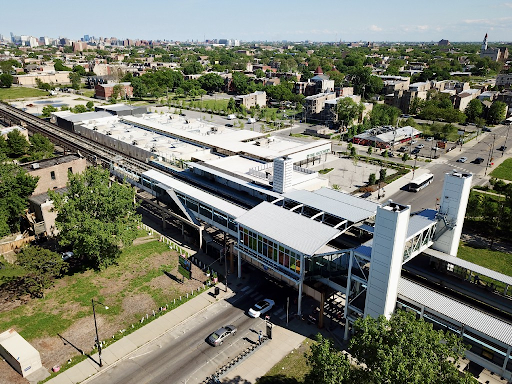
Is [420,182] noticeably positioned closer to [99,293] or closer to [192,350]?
[192,350]

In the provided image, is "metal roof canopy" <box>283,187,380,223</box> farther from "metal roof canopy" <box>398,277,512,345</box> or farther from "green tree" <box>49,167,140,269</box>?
"green tree" <box>49,167,140,269</box>

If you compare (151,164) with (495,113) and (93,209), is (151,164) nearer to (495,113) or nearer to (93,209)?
(93,209)

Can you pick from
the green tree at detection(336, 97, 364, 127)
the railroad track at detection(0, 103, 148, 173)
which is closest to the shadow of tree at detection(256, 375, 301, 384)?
the railroad track at detection(0, 103, 148, 173)

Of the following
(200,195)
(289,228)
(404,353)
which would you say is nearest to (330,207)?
(289,228)

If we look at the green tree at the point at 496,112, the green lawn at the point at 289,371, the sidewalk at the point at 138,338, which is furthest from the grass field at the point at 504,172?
the green lawn at the point at 289,371

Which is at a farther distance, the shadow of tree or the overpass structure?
the shadow of tree

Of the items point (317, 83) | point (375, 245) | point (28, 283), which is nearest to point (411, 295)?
point (375, 245)
